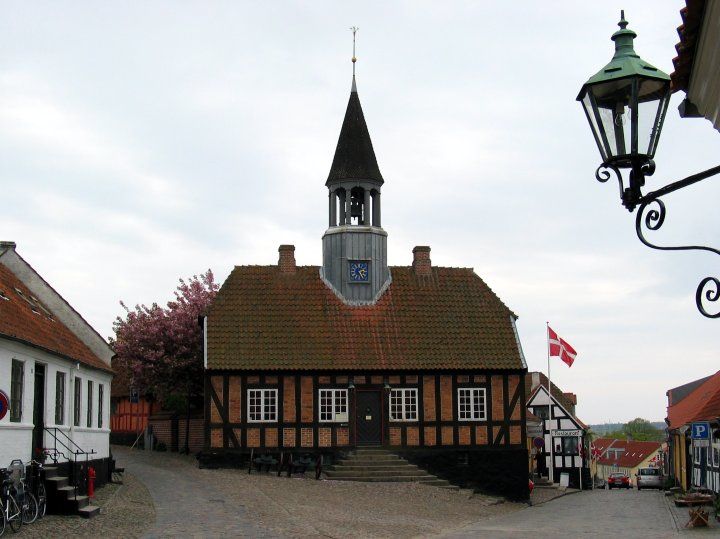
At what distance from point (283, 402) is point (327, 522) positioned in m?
11.0

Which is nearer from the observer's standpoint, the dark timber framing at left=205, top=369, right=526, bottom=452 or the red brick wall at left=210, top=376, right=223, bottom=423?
the red brick wall at left=210, top=376, right=223, bottom=423

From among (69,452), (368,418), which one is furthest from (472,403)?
(69,452)

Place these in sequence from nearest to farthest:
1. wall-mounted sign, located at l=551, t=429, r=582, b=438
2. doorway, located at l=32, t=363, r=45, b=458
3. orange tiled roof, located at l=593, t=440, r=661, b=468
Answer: doorway, located at l=32, t=363, r=45, b=458 → wall-mounted sign, located at l=551, t=429, r=582, b=438 → orange tiled roof, located at l=593, t=440, r=661, b=468

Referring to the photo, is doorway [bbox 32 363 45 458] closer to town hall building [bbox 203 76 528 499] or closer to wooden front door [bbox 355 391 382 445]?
town hall building [bbox 203 76 528 499]

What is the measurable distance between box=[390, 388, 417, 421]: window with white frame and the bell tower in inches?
149

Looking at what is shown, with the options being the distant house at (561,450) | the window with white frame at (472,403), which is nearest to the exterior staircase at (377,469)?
the window with white frame at (472,403)

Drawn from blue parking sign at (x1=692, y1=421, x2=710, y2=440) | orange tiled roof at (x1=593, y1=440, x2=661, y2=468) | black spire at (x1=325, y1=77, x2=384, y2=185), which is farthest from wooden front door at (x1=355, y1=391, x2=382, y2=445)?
orange tiled roof at (x1=593, y1=440, x2=661, y2=468)

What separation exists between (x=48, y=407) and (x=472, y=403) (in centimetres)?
1497

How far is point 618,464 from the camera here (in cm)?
11294

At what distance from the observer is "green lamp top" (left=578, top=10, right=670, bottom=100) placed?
20.2 ft

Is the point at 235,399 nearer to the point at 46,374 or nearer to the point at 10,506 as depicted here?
the point at 46,374

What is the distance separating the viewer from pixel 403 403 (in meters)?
31.0

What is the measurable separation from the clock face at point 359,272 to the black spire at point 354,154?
3.01 meters

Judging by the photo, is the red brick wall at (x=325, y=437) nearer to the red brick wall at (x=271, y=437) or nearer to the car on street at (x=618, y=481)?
the red brick wall at (x=271, y=437)
